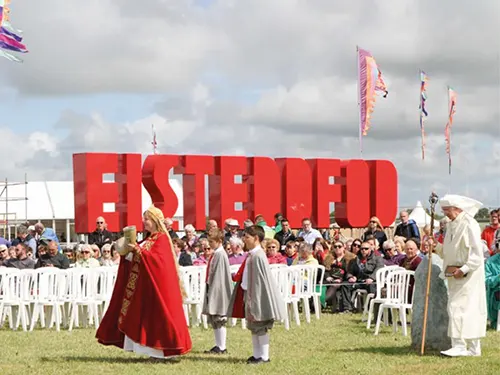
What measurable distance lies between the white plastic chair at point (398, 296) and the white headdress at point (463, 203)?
2453 millimetres

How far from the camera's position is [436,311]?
10.9 m

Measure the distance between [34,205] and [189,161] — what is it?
33.7 feet

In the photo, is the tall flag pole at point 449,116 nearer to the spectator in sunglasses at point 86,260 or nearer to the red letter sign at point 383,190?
the red letter sign at point 383,190

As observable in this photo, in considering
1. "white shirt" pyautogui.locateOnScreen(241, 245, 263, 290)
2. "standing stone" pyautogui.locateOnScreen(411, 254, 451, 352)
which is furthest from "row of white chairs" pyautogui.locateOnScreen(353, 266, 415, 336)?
"white shirt" pyautogui.locateOnScreen(241, 245, 263, 290)

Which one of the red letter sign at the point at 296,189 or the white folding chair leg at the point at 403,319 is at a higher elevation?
the red letter sign at the point at 296,189

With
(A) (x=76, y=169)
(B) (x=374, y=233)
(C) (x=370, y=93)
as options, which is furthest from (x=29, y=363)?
(C) (x=370, y=93)

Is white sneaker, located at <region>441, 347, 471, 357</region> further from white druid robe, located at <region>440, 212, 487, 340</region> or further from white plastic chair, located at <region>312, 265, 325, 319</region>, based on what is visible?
white plastic chair, located at <region>312, 265, 325, 319</region>

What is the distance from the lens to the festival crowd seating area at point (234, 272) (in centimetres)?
1395

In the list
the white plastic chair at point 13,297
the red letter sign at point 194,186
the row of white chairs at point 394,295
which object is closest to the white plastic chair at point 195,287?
the white plastic chair at point 13,297

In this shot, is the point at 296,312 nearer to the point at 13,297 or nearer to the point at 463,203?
the point at 13,297

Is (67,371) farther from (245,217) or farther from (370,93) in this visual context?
(370,93)

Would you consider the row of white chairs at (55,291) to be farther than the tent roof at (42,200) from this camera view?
No

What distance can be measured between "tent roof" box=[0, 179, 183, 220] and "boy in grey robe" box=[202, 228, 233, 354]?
19.9 metres

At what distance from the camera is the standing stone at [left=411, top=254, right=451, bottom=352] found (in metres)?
10.8
